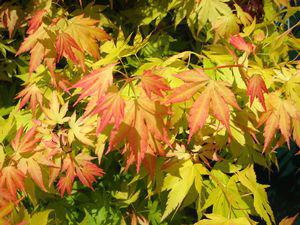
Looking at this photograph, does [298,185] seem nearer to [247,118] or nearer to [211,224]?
[247,118]

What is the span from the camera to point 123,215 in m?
1.76

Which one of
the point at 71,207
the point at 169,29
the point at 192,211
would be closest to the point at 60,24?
the point at 169,29

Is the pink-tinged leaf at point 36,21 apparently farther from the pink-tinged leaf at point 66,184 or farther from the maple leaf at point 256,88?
the maple leaf at point 256,88

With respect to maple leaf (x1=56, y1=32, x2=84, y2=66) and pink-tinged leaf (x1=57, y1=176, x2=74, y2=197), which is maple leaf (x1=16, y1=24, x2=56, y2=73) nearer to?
maple leaf (x1=56, y1=32, x2=84, y2=66)

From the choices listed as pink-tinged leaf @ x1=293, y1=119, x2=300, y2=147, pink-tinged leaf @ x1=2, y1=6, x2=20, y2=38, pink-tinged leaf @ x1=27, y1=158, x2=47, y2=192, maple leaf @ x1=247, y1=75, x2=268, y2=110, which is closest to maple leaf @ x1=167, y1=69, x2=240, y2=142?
maple leaf @ x1=247, y1=75, x2=268, y2=110

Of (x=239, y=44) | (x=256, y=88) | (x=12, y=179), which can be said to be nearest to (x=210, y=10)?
(x=239, y=44)

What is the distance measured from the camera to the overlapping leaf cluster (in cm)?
116

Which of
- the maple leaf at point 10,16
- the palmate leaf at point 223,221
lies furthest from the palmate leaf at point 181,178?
the maple leaf at point 10,16

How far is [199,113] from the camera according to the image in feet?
3.58

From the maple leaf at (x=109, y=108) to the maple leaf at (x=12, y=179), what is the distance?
42 cm

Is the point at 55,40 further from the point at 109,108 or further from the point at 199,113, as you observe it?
the point at 199,113

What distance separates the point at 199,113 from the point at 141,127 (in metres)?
0.18

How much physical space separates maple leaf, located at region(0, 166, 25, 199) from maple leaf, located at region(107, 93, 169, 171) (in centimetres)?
39

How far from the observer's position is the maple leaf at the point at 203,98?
1085mm
